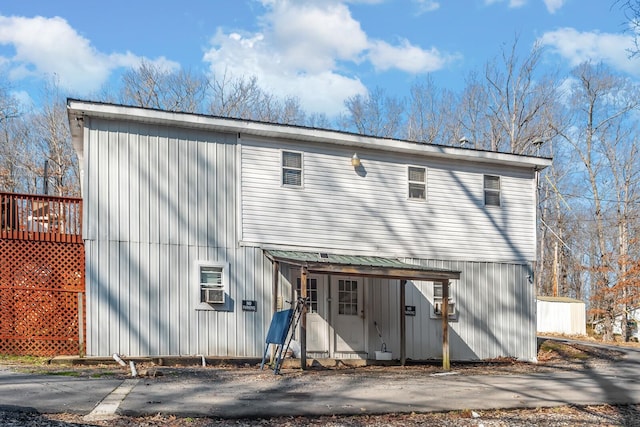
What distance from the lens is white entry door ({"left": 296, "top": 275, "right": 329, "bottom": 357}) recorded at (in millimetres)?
15172

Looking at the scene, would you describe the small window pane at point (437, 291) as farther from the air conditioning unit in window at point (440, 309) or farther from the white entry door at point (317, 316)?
the white entry door at point (317, 316)

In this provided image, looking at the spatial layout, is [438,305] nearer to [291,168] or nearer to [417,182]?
[417,182]

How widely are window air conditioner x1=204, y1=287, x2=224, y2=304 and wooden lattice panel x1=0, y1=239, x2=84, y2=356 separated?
2.37 meters

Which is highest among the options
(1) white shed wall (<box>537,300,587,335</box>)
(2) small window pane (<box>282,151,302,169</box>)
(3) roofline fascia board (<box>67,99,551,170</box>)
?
(3) roofline fascia board (<box>67,99,551,170</box>)

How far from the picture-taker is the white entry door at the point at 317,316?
15172mm

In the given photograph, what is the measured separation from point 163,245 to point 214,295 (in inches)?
56.4

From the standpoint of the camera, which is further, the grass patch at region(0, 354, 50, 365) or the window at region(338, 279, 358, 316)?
the window at region(338, 279, 358, 316)

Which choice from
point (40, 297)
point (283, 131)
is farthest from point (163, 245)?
point (283, 131)

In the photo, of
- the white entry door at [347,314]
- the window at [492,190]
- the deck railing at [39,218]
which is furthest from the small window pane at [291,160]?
the window at [492,190]

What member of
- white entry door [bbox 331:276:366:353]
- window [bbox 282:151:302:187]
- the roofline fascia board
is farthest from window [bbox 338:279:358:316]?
the roofline fascia board

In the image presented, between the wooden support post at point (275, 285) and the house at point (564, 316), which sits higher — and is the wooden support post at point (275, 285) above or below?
above

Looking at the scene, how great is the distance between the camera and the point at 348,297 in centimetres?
1572

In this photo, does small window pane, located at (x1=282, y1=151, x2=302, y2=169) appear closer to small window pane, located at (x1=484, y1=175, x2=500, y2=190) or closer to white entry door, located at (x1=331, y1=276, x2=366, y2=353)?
white entry door, located at (x1=331, y1=276, x2=366, y2=353)

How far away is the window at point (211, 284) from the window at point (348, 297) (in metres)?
2.70
